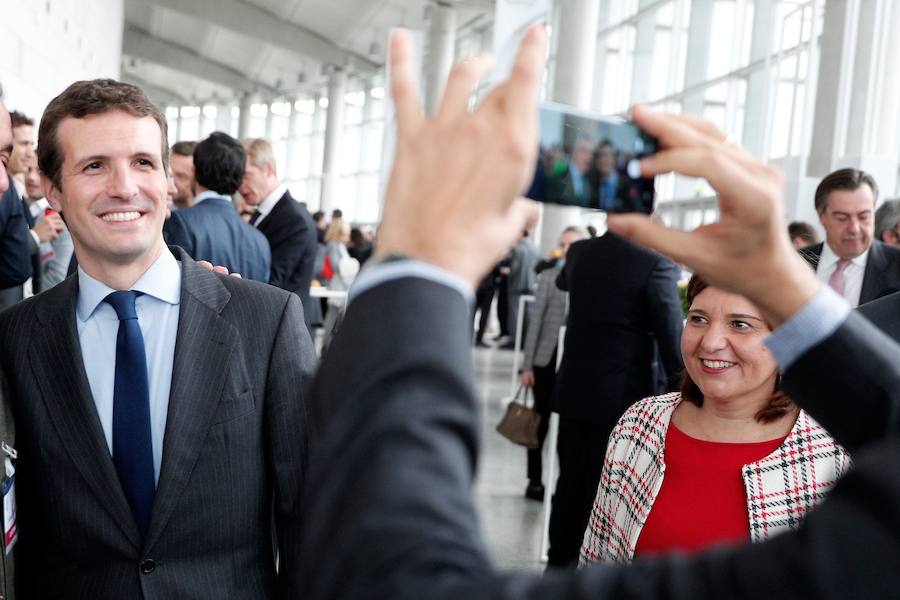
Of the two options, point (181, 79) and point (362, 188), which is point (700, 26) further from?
point (181, 79)

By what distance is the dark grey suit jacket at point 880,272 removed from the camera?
3.90 metres

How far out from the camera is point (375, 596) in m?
0.55

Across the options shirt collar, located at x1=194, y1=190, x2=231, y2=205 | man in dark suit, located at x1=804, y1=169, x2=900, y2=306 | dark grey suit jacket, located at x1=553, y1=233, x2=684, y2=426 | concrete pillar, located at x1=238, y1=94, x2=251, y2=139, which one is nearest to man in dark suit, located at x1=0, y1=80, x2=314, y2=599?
shirt collar, located at x1=194, y1=190, x2=231, y2=205

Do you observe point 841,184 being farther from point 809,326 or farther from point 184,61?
point 184,61

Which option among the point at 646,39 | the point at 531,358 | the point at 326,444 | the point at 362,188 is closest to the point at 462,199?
the point at 326,444

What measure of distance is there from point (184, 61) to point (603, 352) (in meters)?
28.9

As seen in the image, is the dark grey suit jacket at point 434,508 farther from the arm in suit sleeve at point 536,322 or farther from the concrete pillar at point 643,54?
the concrete pillar at point 643,54

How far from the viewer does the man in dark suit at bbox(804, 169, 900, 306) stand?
13.1 feet

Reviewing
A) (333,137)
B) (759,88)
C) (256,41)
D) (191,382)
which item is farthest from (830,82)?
(256,41)

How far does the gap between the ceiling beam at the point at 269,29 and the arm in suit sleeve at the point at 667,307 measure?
2059 cm

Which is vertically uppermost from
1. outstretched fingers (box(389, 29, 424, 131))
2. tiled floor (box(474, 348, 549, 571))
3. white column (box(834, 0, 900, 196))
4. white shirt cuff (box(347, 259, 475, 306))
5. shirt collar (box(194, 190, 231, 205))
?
white column (box(834, 0, 900, 196))

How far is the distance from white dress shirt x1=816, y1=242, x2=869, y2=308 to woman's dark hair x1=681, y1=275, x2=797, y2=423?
1864 mm

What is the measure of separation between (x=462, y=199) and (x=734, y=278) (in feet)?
0.80

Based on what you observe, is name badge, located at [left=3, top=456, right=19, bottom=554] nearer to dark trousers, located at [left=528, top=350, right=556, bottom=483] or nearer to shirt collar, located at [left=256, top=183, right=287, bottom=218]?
shirt collar, located at [left=256, top=183, right=287, bottom=218]
